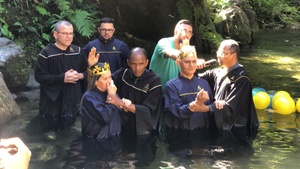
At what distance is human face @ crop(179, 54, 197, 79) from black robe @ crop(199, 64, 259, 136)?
615mm

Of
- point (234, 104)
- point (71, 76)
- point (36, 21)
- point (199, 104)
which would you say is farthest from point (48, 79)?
point (36, 21)

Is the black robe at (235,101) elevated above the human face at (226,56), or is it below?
below

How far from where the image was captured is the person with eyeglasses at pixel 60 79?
7.18 metres

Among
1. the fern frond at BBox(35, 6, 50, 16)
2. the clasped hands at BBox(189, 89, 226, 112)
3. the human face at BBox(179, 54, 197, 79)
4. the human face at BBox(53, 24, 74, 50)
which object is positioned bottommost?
the clasped hands at BBox(189, 89, 226, 112)

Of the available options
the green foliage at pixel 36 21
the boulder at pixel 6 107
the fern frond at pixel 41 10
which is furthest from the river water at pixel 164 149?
the fern frond at pixel 41 10

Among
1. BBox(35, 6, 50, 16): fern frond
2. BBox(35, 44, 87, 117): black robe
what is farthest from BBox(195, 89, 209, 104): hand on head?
BBox(35, 6, 50, 16): fern frond

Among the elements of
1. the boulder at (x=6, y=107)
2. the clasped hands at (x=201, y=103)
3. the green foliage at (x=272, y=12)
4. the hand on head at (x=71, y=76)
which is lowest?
the boulder at (x=6, y=107)

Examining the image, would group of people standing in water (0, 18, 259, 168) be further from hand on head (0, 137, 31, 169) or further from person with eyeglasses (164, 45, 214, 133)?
hand on head (0, 137, 31, 169)

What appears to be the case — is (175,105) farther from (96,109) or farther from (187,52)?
(96,109)

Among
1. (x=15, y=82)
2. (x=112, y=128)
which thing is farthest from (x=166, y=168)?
(x=15, y=82)

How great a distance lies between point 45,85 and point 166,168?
301 cm

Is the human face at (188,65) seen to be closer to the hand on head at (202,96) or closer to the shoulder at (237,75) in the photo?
the hand on head at (202,96)

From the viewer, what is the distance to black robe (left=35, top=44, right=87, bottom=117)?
726 centimetres

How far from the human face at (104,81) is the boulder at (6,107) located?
2.25m
